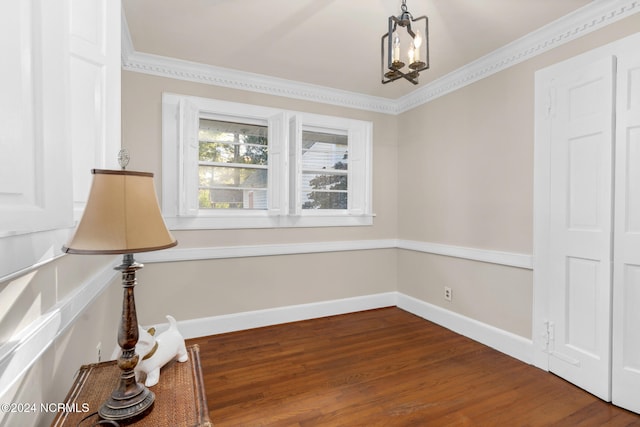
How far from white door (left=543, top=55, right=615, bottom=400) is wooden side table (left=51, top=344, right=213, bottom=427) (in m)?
2.50

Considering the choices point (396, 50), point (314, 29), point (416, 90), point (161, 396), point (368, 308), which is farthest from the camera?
point (368, 308)

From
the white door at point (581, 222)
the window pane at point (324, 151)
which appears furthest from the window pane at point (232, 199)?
the white door at point (581, 222)

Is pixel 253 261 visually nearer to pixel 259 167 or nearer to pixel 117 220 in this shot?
pixel 259 167

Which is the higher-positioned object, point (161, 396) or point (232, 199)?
point (232, 199)

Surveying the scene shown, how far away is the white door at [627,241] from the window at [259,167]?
2.25 meters

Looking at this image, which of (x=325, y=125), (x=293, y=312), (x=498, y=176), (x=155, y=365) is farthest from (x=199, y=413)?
(x=325, y=125)

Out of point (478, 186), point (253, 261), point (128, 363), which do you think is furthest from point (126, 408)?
point (478, 186)

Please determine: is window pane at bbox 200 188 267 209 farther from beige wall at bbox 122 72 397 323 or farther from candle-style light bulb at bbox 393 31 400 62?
candle-style light bulb at bbox 393 31 400 62

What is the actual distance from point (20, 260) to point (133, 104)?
7.99ft

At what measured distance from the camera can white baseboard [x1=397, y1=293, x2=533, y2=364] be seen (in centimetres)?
257

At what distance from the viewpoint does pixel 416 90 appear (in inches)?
142

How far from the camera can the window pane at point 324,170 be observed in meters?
3.60

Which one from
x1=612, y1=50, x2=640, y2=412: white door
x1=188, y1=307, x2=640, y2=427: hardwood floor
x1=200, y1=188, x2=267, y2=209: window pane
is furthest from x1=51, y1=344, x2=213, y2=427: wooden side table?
x1=612, y1=50, x2=640, y2=412: white door

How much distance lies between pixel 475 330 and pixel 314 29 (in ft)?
9.90
